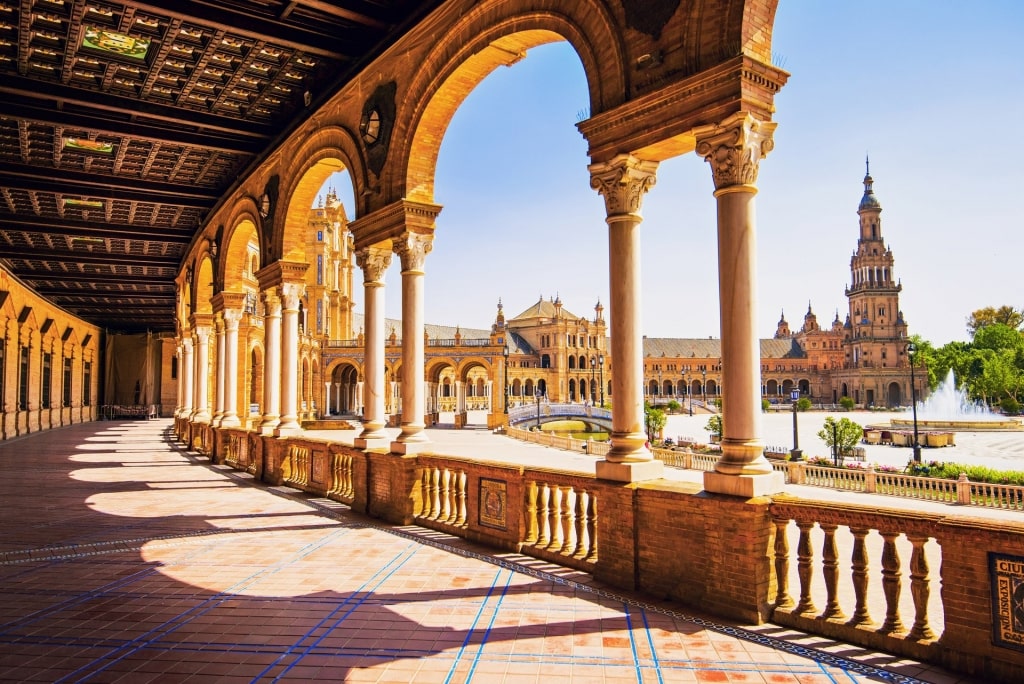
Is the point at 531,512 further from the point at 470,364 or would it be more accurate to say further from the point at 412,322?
the point at 470,364

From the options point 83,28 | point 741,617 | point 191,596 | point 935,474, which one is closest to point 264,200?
point 83,28

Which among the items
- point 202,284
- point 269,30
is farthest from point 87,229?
point 269,30

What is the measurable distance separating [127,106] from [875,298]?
112622 mm

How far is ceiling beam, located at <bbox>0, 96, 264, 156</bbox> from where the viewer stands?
1196 cm

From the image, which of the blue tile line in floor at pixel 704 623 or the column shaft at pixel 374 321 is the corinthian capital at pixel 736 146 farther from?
the column shaft at pixel 374 321

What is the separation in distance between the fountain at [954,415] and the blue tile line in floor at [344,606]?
5130 centimetres

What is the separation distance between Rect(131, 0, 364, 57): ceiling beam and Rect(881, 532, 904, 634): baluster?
30.3 ft

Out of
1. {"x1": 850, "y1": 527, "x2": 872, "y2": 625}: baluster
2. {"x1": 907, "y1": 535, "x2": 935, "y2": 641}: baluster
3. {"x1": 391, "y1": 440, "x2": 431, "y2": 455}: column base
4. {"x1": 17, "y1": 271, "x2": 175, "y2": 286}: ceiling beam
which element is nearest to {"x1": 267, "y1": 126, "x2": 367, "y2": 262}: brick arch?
{"x1": 391, "y1": 440, "x2": 431, "y2": 455}: column base

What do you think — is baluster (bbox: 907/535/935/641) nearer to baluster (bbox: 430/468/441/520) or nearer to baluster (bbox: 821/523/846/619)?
baluster (bbox: 821/523/846/619)

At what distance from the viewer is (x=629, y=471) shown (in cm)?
606

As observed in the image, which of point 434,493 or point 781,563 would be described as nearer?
point 781,563

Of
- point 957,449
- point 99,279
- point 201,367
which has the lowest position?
point 957,449

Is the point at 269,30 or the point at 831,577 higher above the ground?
the point at 269,30

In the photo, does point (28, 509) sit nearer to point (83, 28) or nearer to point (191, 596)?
point (191, 596)
